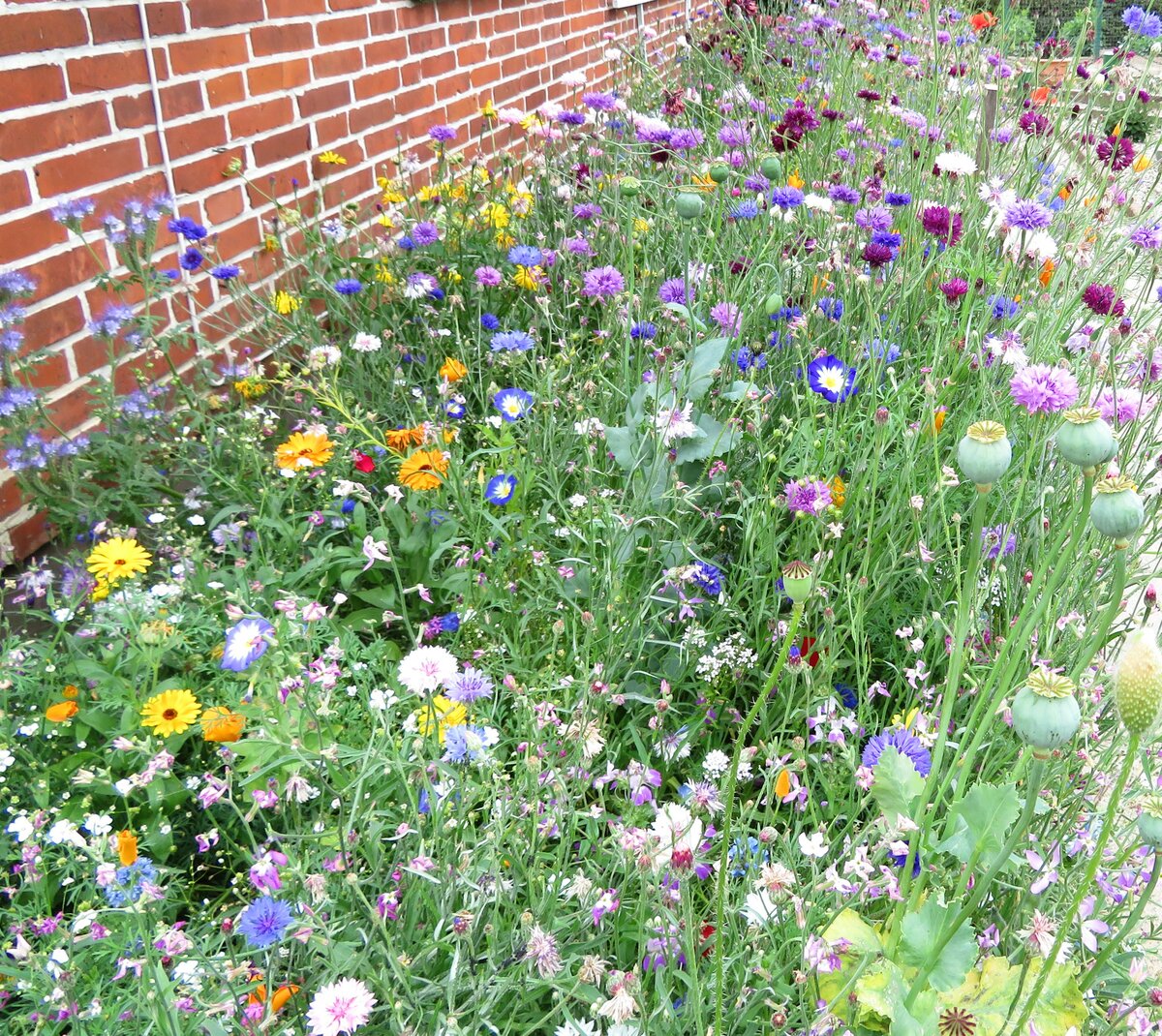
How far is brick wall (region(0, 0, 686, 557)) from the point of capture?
6.28ft

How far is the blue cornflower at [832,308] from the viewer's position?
7.49 feet

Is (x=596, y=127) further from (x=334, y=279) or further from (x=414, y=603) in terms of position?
(x=414, y=603)

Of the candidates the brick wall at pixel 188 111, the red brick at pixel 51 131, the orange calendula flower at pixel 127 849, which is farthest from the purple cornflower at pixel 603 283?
the orange calendula flower at pixel 127 849

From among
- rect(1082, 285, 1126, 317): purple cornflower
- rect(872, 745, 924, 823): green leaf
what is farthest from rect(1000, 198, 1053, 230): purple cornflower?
rect(872, 745, 924, 823): green leaf

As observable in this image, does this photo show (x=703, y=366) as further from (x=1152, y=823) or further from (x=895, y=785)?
(x=1152, y=823)

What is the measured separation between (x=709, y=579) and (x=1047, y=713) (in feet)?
3.50

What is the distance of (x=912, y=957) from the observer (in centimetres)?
102

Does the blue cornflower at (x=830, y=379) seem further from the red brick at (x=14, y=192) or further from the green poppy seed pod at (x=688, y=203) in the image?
the red brick at (x=14, y=192)

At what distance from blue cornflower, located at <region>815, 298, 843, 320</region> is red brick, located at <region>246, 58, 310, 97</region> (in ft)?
5.34

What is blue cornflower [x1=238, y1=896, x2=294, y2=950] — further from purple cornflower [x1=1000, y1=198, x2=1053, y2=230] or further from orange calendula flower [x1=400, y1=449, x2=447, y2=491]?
purple cornflower [x1=1000, y1=198, x2=1053, y2=230]

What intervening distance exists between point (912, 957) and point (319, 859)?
0.70 meters

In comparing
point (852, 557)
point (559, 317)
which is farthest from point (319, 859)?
point (559, 317)

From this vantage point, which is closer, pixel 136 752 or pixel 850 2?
pixel 136 752

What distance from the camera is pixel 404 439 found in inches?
82.0
